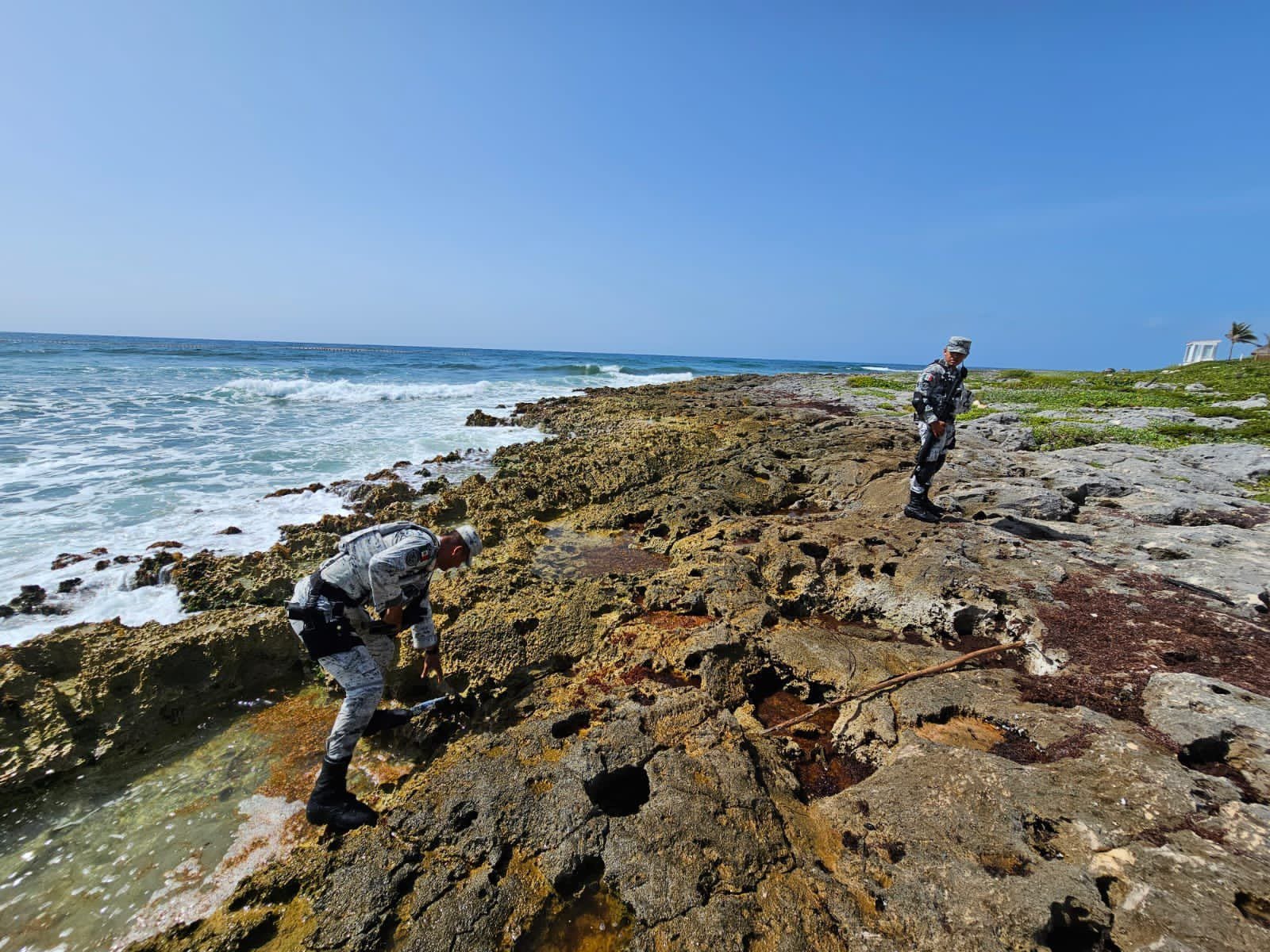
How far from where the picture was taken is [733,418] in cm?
1736

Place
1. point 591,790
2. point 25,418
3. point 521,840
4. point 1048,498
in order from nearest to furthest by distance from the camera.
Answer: point 521,840
point 591,790
point 1048,498
point 25,418

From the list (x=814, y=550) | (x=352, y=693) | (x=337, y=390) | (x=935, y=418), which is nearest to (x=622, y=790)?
(x=352, y=693)

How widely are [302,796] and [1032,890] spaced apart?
14.6 ft

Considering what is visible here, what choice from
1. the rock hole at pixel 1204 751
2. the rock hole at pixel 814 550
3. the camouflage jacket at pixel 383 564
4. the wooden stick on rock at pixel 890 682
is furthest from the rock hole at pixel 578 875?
the rock hole at pixel 814 550

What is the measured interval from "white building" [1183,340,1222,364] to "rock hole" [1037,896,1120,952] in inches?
2375

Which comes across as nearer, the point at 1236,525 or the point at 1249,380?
the point at 1236,525

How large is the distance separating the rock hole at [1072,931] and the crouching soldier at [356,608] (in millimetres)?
3708

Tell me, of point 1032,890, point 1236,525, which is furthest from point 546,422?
point 1032,890

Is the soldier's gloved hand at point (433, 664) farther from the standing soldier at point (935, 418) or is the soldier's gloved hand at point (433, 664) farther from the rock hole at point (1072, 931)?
the standing soldier at point (935, 418)

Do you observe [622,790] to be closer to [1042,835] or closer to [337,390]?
[1042,835]

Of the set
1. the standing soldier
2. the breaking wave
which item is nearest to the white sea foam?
the breaking wave

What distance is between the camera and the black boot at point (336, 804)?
3359 mm

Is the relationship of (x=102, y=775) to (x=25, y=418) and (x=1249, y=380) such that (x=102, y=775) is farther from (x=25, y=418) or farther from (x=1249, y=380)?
(x=1249, y=380)

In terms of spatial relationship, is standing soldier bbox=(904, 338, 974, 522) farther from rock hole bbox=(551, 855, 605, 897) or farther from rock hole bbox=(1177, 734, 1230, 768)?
rock hole bbox=(551, 855, 605, 897)
